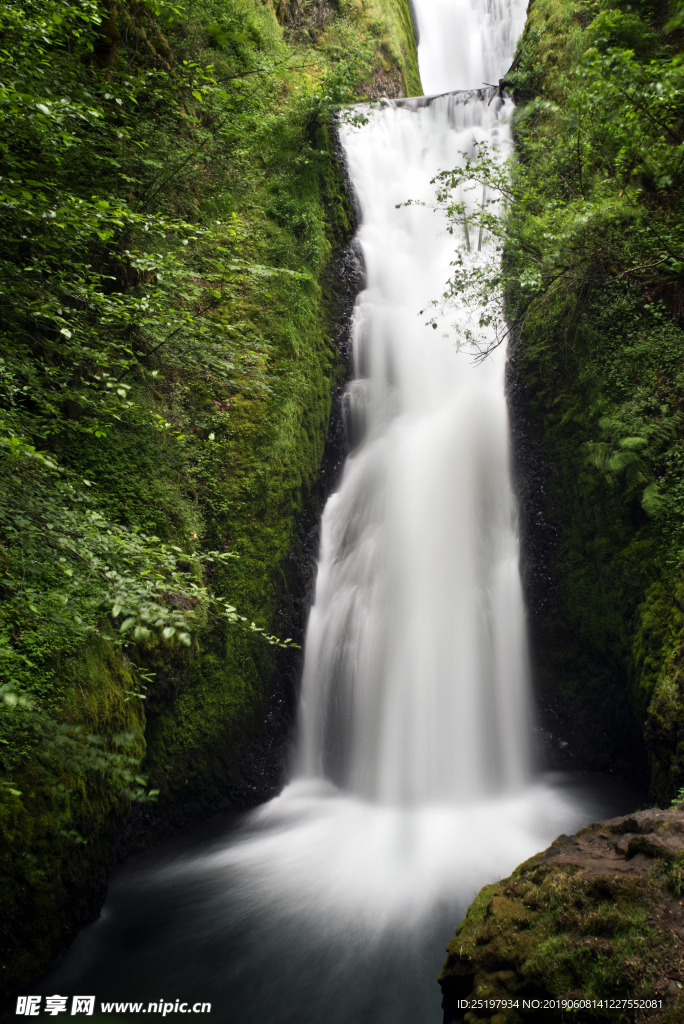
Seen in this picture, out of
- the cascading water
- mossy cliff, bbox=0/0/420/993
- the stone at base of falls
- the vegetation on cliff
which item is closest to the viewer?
the stone at base of falls

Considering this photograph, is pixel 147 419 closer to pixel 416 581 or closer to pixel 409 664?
pixel 416 581

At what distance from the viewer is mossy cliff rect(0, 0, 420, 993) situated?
3699mm

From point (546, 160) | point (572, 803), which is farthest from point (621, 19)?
point (572, 803)

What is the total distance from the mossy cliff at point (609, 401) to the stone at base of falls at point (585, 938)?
2.16 meters

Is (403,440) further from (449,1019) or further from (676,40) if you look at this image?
(449,1019)

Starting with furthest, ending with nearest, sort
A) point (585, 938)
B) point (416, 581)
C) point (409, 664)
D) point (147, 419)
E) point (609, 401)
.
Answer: point (416, 581) → point (409, 664) → point (609, 401) → point (147, 419) → point (585, 938)

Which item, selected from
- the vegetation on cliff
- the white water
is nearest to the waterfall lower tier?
the white water

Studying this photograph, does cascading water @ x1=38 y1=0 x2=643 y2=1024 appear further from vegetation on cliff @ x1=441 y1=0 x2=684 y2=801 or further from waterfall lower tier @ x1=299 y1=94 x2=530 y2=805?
vegetation on cliff @ x1=441 y1=0 x2=684 y2=801

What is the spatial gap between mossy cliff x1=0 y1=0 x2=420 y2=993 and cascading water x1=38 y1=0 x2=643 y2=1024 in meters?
0.63

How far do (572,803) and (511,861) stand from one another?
1.39 m

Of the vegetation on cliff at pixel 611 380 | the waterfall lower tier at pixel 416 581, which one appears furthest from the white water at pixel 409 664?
the vegetation on cliff at pixel 611 380

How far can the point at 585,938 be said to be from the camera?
9.57 ft

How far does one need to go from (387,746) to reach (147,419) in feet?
16.6

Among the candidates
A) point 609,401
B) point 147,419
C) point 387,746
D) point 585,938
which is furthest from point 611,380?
point 585,938
